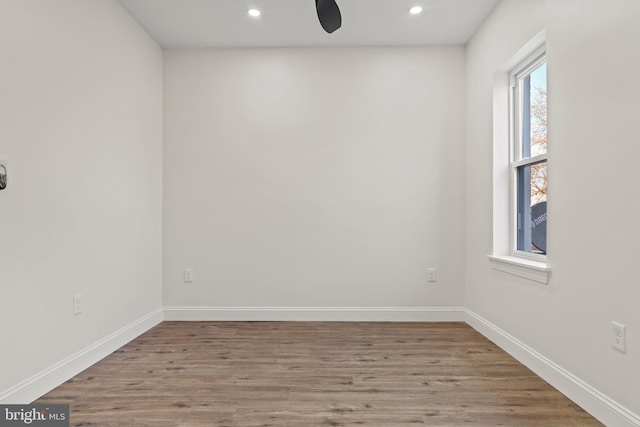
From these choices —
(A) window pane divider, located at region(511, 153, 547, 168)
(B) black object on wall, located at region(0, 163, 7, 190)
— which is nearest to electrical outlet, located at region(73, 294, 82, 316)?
(B) black object on wall, located at region(0, 163, 7, 190)

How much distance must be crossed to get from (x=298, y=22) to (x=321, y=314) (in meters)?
2.63

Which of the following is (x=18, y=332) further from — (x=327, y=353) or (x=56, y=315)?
(x=327, y=353)

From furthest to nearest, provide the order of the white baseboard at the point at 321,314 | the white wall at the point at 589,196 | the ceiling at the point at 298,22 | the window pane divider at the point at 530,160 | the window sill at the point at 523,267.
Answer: the white baseboard at the point at 321,314, the ceiling at the point at 298,22, the window pane divider at the point at 530,160, the window sill at the point at 523,267, the white wall at the point at 589,196

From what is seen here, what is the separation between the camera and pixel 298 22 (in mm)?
3104

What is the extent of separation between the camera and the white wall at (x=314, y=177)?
354 centimetres

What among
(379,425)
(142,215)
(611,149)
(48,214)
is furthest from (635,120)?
(142,215)

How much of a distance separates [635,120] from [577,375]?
4.34 feet

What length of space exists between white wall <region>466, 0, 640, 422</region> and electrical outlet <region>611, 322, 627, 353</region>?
27mm

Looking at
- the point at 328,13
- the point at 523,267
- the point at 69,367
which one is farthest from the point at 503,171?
the point at 69,367

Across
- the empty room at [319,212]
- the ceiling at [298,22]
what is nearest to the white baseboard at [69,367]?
the empty room at [319,212]

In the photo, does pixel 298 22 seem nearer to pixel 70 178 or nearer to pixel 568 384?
pixel 70 178

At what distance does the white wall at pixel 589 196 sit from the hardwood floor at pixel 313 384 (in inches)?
12.4

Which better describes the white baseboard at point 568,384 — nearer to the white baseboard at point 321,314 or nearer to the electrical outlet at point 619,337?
the electrical outlet at point 619,337

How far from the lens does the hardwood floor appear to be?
1.82 meters
